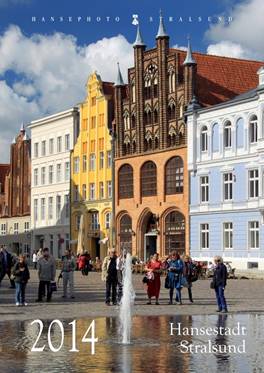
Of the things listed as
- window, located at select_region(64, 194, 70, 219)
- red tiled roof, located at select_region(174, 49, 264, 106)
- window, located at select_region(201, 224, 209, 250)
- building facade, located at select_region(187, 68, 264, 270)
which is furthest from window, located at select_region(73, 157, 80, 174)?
window, located at select_region(201, 224, 209, 250)

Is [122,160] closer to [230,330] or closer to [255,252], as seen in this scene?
[255,252]

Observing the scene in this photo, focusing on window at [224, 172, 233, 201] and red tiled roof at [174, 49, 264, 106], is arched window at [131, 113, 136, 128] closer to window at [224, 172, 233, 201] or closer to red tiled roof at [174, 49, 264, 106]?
red tiled roof at [174, 49, 264, 106]

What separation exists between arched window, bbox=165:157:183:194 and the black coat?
38741 mm

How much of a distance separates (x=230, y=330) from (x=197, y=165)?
43.1 m

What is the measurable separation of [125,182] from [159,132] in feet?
22.9

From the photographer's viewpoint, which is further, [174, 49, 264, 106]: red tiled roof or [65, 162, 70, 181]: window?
[65, 162, 70, 181]: window

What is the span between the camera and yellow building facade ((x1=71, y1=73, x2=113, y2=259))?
243 feet

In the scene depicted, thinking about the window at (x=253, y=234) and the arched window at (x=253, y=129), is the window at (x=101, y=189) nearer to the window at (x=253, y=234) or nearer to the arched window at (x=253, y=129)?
the window at (x=253, y=234)

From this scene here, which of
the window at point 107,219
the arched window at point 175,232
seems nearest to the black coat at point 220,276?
the arched window at point 175,232

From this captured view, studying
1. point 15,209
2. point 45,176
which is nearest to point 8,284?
point 45,176

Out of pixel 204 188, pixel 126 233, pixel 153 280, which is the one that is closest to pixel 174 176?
pixel 204 188

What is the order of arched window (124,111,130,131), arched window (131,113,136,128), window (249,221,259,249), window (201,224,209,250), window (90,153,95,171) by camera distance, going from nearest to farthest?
window (249,221,259,249) → window (201,224,209,250) → arched window (131,113,136,128) → arched window (124,111,130,131) → window (90,153,95,171)

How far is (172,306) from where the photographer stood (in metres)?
26.6

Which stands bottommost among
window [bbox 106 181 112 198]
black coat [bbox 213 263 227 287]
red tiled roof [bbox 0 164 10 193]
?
black coat [bbox 213 263 227 287]
